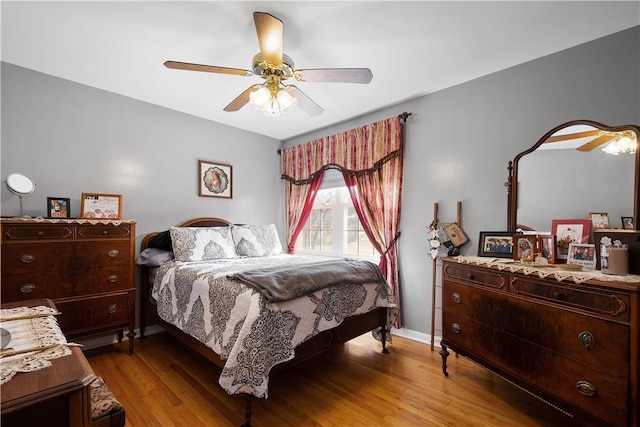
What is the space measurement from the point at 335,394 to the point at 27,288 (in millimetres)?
2432

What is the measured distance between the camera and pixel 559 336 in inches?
62.8

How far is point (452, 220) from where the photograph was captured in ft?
9.36

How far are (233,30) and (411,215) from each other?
2333mm

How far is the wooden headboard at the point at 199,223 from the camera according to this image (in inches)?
126

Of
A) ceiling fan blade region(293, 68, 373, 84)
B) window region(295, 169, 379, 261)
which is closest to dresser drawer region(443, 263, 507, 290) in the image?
window region(295, 169, 379, 261)

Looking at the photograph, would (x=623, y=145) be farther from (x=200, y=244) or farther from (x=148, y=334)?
(x=148, y=334)

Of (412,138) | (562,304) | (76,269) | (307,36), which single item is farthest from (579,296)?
(76,269)

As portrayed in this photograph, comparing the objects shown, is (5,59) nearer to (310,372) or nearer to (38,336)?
(38,336)

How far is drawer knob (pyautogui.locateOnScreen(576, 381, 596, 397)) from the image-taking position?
57.0 inches

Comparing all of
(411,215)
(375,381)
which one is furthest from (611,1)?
(375,381)

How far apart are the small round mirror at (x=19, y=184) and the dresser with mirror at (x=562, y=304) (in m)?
3.49

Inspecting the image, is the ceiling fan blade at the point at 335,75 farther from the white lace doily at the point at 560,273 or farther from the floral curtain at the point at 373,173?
the white lace doily at the point at 560,273

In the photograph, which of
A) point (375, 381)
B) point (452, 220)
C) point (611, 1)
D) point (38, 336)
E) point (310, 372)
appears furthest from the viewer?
point (452, 220)

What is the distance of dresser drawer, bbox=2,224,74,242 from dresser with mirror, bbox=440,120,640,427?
122 inches
